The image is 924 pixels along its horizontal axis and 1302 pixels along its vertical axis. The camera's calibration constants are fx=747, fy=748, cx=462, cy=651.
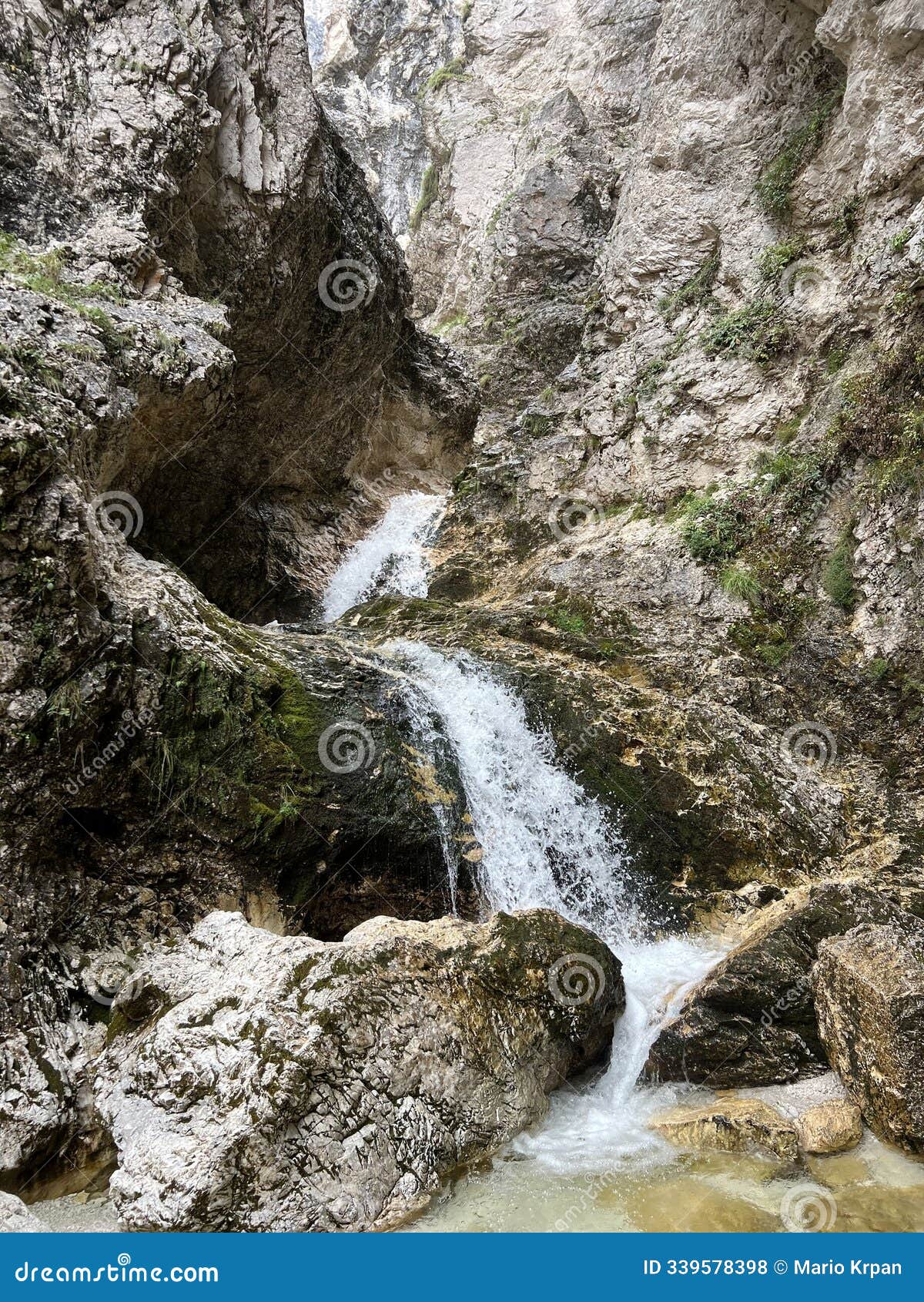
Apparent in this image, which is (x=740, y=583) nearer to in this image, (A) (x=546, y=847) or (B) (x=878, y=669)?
(B) (x=878, y=669)

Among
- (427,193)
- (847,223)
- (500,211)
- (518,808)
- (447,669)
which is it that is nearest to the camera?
(518,808)

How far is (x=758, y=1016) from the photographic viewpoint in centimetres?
534

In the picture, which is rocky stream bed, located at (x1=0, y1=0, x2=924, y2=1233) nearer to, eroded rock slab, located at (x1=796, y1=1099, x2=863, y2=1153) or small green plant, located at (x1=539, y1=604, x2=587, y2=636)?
eroded rock slab, located at (x1=796, y1=1099, x2=863, y2=1153)

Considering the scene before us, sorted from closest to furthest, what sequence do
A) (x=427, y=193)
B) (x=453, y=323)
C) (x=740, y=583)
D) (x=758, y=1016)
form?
(x=758, y=1016) < (x=740, y=583) < (x=453, y=323) < (x=427, y=193)

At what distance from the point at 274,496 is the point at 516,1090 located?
1128cm

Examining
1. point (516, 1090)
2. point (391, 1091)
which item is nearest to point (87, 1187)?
point (391, 1091)

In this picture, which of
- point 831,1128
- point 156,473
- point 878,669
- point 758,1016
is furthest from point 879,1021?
point 156,473

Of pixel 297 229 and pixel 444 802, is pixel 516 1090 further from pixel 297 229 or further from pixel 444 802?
pixel 297 229

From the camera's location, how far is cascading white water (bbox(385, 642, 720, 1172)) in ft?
18.3

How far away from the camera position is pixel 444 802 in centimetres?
739

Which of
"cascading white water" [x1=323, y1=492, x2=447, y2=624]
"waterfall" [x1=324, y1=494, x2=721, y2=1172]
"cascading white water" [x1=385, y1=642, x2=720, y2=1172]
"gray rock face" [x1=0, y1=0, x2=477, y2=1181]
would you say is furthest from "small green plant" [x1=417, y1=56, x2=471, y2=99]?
"cascading white water" [x1=385, y1=642, x2=720, y2=1172]

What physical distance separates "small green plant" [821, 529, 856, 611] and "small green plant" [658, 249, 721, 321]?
6.02 metres

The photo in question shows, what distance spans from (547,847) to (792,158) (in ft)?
38.6

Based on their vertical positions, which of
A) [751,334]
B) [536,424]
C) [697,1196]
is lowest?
[697,1196]
